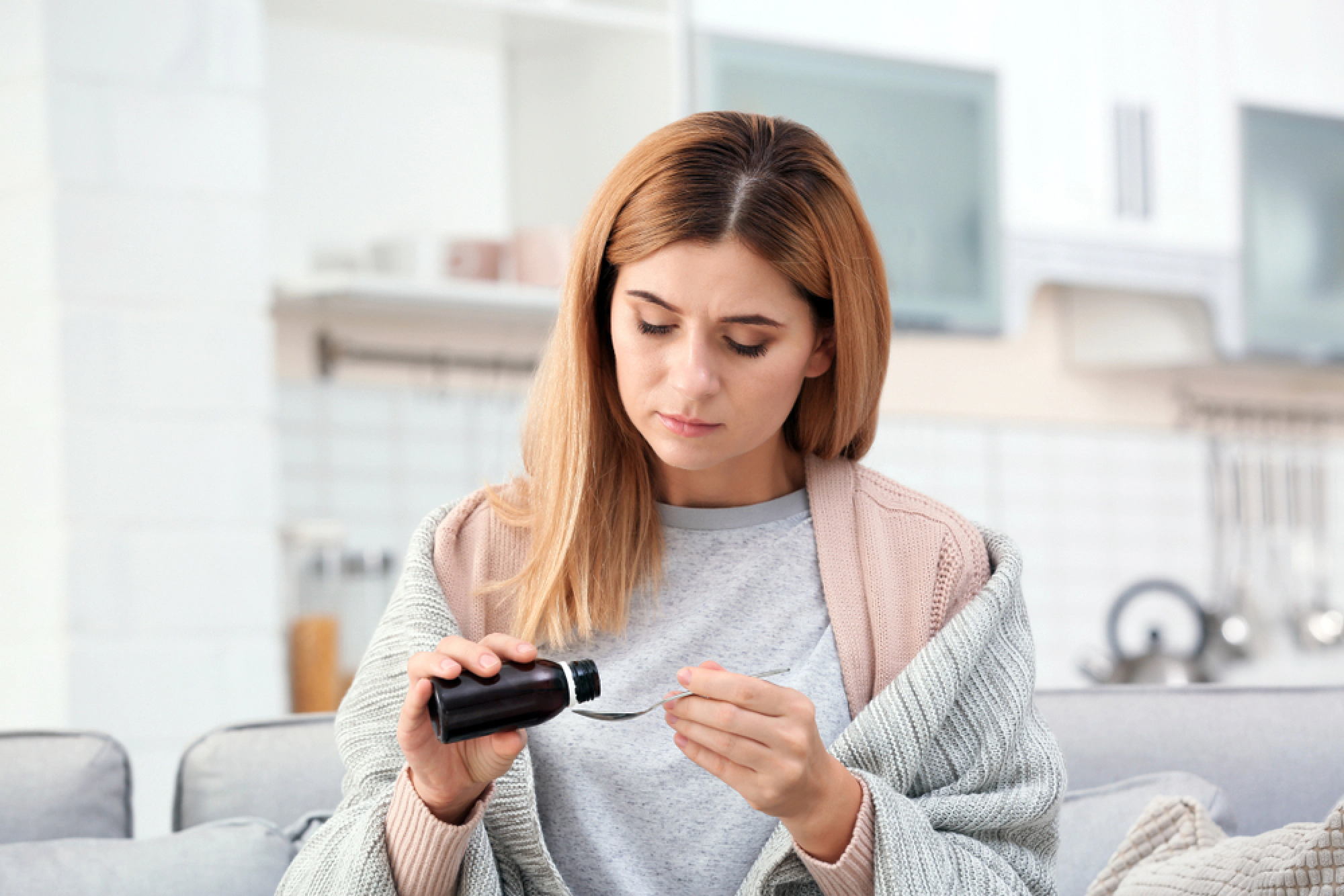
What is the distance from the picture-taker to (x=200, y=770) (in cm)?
156

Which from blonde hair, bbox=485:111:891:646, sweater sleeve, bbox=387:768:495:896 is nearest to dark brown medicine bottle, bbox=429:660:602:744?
sweater sleeve, bbox=387:768:495:896

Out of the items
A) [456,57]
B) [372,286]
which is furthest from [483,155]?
[372,286]

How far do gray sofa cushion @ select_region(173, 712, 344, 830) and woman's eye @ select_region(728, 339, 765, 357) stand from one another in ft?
2.18

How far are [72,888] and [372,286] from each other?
1.42 metres

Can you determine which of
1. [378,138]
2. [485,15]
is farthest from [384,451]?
[485,15]

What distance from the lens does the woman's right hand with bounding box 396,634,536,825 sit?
1.00 metres

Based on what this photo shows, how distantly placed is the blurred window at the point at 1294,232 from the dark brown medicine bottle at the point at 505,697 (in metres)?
2.80

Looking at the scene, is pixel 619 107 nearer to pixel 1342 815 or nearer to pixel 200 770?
pixel 200 770

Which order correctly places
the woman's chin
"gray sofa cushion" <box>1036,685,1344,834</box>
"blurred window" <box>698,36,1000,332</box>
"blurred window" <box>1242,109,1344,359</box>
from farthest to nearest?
"blurred window" <box>1242,109,1344,359</box>
"blurred window" <box>698,36,1000,332</box>
"gray sofa cushion" <box>1036,685,1344,834</box>
the woman's chin

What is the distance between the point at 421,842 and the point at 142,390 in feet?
4.61

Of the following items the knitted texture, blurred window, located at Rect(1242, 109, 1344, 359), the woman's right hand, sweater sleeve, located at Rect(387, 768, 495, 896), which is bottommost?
the knitted texture

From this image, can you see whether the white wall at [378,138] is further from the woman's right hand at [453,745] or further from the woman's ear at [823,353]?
the woman's right hand at [453,745]

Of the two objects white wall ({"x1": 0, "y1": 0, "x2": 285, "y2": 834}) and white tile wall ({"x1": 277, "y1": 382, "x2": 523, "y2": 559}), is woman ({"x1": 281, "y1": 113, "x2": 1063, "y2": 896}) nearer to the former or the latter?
white wall ({"x1": 0, "y1": 0, "x2": 285, "y2": 834})

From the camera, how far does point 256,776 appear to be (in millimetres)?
1566
